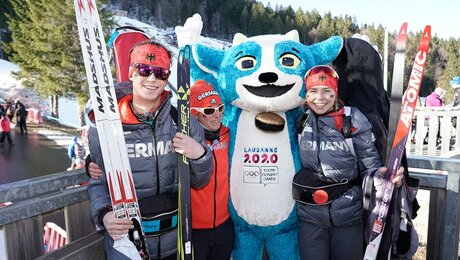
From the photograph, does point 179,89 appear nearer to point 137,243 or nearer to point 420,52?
point 137,243

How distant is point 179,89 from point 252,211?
987 mm

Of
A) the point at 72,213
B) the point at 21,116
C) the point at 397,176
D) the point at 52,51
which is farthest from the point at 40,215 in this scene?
the point at 52,51

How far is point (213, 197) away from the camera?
2326mm

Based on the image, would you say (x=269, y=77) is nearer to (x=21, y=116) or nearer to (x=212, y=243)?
(x=212, y=243)

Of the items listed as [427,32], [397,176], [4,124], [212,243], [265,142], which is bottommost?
[4,124]

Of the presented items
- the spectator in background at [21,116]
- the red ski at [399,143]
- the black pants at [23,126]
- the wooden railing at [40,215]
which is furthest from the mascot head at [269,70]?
the black pants at [23,126]

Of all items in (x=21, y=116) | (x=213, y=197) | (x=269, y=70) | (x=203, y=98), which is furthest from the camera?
(x=21, y=116)

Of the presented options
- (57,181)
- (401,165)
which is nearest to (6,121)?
(57,181)

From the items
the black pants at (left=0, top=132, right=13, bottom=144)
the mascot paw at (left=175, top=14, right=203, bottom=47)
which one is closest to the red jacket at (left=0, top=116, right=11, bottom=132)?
the black pants at (left=0, top=132, right=13, bottom=144)

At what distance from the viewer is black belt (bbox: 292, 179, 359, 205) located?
86.4 inches

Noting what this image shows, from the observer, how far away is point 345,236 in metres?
2.24

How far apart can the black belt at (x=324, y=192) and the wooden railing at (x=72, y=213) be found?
48 cm

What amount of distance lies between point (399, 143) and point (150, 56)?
1.47 m

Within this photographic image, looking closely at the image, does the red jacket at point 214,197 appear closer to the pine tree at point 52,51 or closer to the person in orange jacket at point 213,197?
the person in orange jacket at point 213,197
